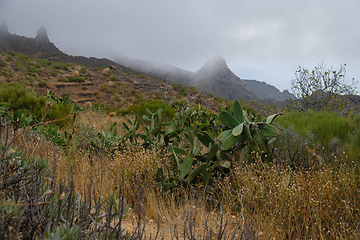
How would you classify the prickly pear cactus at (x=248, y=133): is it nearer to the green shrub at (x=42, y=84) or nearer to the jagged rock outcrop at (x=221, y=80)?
the green shrub at (x=42, y=84)

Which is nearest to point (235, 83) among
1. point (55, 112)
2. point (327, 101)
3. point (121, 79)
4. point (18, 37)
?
point (121, 79)

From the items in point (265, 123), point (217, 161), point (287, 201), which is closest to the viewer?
point (287, 201)

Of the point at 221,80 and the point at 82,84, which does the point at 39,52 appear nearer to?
the point at 82,84

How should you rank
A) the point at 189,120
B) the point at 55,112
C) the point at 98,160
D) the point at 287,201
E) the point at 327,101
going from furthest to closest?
the point at 327,101, the point at 55,112, the point at 189,120, the point at 98,160, the point at 287,201

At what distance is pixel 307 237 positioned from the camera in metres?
1.57

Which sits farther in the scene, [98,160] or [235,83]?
[235,83]

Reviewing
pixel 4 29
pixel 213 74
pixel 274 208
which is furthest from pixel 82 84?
pixel 213 74

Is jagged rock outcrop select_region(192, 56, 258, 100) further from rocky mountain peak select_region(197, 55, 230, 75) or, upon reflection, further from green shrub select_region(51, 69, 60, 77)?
green shrub select_region(51, 69, 60, 77)

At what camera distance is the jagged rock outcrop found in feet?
202

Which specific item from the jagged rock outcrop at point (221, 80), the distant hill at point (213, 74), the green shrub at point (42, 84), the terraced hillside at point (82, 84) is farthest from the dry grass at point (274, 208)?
the jagged rock outcrop at point (221, 80)

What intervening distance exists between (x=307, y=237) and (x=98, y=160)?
2521mm

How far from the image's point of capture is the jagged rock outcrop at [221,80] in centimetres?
6164

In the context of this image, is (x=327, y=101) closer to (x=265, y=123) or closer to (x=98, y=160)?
(x=265, y=123)

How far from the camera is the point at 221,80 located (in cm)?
6969
